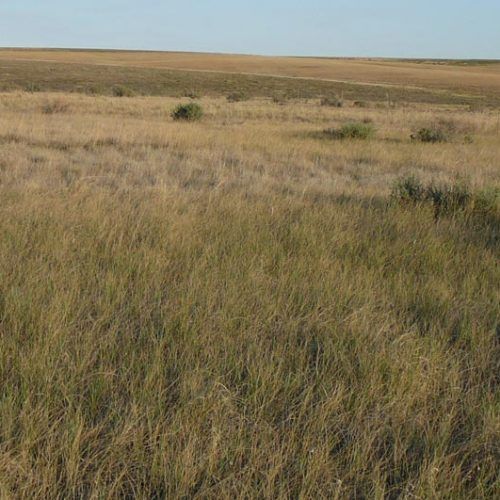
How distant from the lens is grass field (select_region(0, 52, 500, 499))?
1.82 m

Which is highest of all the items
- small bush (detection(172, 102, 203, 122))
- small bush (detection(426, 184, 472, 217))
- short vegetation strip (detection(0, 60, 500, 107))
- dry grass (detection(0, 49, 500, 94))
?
dry grass (detection(0, 49, 500, 94))

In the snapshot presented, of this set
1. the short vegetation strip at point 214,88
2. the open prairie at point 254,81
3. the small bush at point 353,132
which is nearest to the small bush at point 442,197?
the small bush at point 353,132

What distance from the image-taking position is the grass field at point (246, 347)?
1.82m

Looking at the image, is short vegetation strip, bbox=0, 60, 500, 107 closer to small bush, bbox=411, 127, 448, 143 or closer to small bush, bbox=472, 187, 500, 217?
small bush, bbox=411, 127, 448, 143

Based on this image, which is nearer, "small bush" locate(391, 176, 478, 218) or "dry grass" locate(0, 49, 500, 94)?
"small bush" locate(391, 176, 478, 218)

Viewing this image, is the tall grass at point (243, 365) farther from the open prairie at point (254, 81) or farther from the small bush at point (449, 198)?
the open prairie at point (254, 81)

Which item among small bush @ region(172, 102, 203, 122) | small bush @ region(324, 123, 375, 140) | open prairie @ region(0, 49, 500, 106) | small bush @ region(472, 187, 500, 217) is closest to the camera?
small bush @ region(472, 187, 500, 217)

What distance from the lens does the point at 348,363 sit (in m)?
2.46

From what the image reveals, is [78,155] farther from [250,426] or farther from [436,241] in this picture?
[250,426]

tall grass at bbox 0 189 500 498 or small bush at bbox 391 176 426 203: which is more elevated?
small bush at bbox 391 176 426 203

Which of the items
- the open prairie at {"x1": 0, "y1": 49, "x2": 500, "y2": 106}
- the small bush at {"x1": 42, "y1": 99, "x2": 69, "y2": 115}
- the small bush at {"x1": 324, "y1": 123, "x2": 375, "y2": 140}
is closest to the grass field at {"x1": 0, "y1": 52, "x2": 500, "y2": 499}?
the small bush at {"x1": 324, "y1": 123, "x2": 375, "y2": 140}

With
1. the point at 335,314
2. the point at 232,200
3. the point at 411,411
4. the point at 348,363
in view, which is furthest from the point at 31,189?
the point at 411,411

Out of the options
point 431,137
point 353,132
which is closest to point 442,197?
point 353,132

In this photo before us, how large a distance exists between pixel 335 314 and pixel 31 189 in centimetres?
441
